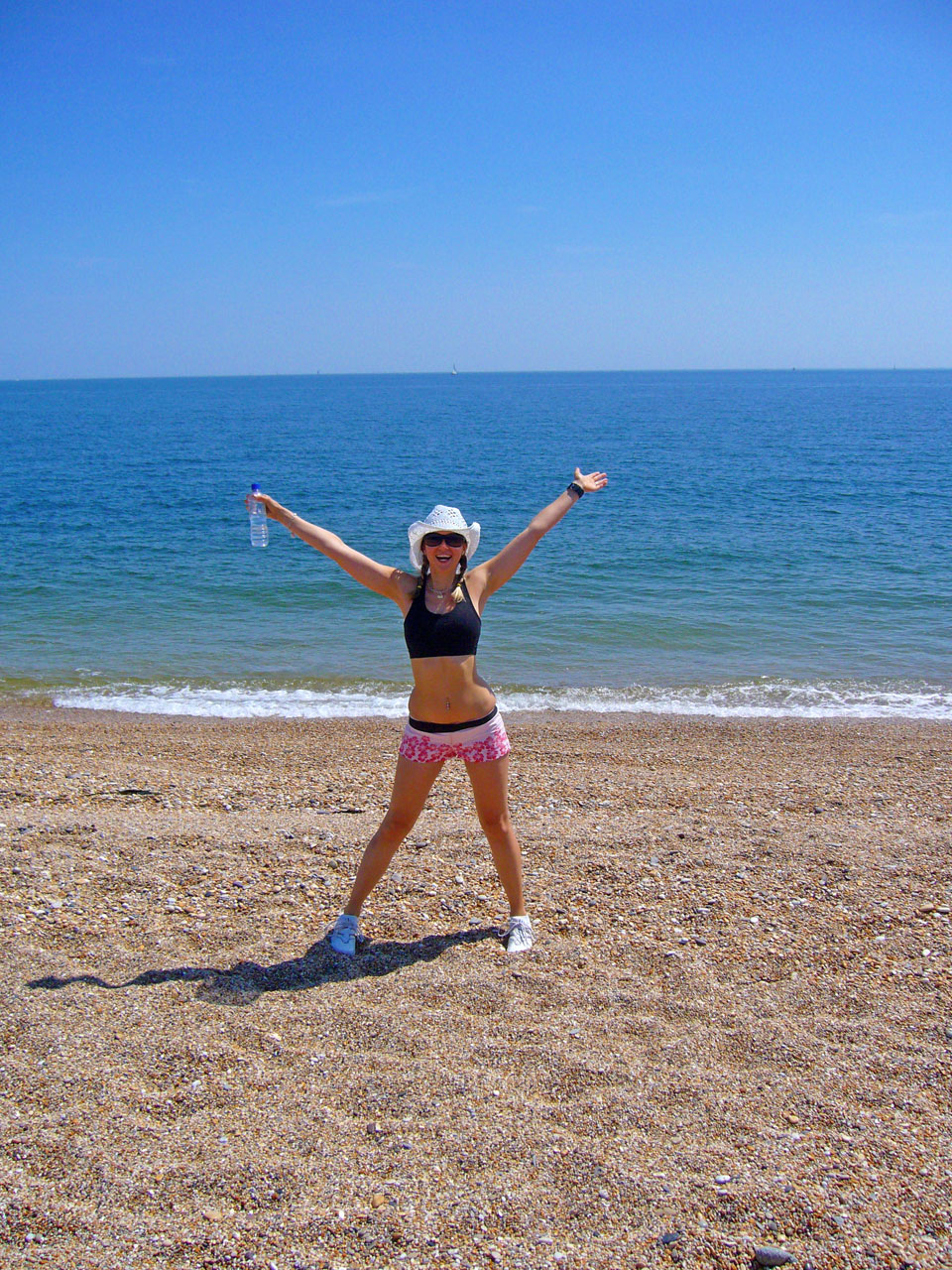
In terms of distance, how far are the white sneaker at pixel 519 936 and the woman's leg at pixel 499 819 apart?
1.6 inches

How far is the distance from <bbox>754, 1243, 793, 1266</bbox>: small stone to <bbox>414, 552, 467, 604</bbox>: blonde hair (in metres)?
2.93

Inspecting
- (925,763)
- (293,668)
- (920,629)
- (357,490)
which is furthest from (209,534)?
(925,763)

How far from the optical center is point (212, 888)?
5559 mm

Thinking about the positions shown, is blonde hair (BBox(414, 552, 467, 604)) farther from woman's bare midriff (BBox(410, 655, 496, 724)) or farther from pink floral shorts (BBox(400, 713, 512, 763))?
pink floral shorts (BBox(400, 713, 512, 763))

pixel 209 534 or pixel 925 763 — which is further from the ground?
pixel 209 534

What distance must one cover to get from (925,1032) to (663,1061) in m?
1.27

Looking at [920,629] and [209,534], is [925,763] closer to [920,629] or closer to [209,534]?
[920,629]

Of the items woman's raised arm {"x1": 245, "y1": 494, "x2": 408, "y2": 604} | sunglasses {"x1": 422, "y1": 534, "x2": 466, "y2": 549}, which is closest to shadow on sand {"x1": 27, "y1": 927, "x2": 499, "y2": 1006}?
woman's raised arm {"x1": 245, "y1": 494, "x2": 408, "y2": 604}

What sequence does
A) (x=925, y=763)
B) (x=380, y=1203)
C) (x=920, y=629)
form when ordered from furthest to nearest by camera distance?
(x=920, y=629)
(x=925, y=763)
(x=380, y=1203)

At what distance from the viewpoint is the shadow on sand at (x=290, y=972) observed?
443 cm

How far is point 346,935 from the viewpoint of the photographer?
4.86m

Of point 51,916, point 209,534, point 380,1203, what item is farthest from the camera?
point 209,534

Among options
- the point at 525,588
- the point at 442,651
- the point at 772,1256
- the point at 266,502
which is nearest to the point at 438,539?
the point at 442,651

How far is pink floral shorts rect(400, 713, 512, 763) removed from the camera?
4.56 m
